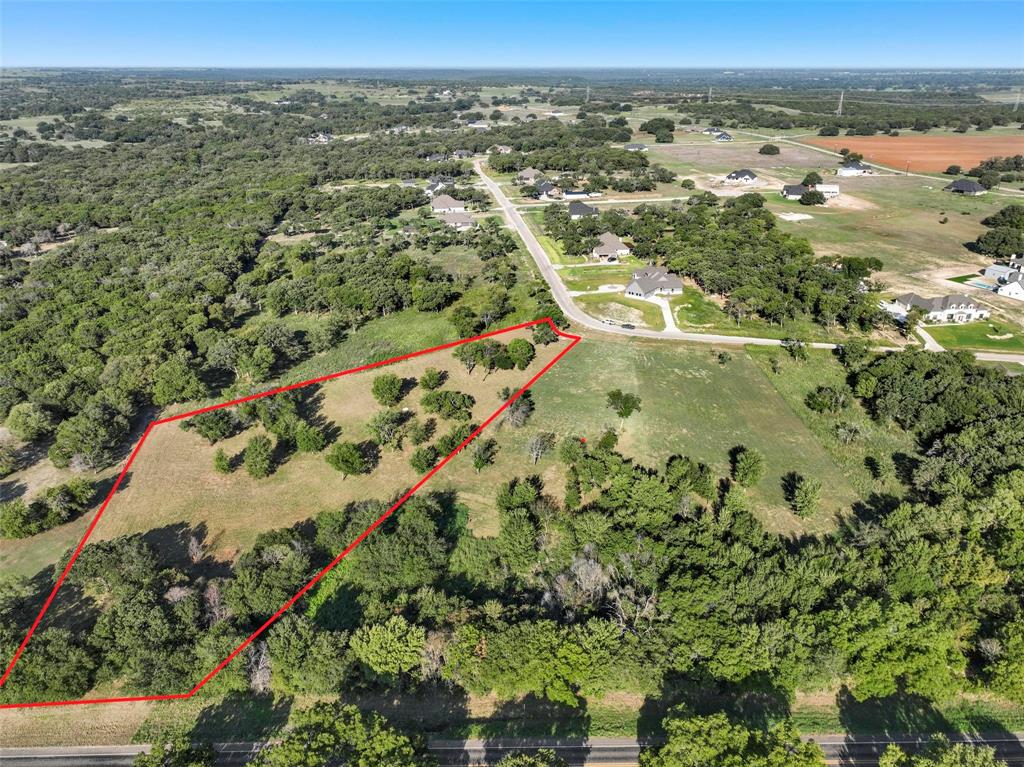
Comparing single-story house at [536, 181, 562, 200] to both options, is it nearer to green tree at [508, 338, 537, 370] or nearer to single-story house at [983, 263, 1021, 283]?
green tree at [508, 338, 537, 370]

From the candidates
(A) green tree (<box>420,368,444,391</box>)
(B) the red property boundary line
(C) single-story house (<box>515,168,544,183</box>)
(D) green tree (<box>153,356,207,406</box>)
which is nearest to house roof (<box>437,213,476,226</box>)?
(C) single-story house (<box>515,168,544,183</box>)

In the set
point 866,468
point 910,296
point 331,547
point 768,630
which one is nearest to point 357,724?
point 331,547

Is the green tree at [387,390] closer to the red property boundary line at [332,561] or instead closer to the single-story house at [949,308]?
the red property boundary line at [332,561]

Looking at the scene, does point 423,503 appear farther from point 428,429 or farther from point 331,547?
point 428,429

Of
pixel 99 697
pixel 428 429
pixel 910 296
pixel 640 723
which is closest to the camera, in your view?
pixel 640 723

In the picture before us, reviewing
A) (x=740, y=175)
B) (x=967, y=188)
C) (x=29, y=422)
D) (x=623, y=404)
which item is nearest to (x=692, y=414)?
(x=623, y=404)

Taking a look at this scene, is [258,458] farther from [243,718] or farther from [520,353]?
[520,353]

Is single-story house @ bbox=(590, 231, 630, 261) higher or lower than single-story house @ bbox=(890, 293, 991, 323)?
higher
